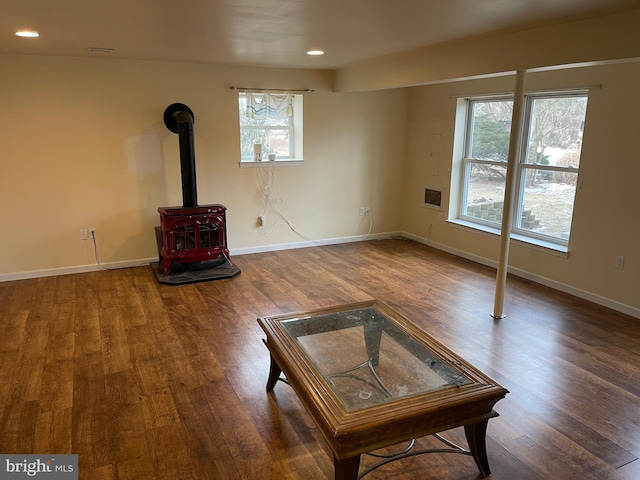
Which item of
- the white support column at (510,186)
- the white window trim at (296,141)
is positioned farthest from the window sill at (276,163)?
the white support column at (510,186)

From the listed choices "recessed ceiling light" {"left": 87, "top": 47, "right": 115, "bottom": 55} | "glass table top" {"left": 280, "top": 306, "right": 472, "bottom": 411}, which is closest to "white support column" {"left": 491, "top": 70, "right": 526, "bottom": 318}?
"glass table top" {"left": 280, "top": 306, "right": 472, "bottom": 411}

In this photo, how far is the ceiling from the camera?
8.18 feet

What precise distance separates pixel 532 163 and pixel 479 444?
3.42m

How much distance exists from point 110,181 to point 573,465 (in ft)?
15.2

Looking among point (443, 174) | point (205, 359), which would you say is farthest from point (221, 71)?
point (205, 359)

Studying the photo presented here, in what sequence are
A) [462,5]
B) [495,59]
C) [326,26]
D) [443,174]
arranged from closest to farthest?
1. [462,5]
2. [326,26]
3. [495,59]
4. [443,174]

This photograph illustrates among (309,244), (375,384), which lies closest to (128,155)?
(309,244)

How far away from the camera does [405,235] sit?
6508 millimetres

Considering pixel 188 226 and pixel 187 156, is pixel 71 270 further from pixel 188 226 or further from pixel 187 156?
pixel 187 156

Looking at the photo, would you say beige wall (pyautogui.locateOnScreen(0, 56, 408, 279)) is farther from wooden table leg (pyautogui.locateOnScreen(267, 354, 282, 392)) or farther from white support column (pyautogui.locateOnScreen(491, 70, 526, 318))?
wooden table leg (pyautogui.locateOnScreen(267, 354, 282, 392))

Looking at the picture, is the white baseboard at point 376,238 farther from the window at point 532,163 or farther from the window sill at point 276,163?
the window sill at point 276,163

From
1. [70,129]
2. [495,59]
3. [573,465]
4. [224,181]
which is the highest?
[495,59]

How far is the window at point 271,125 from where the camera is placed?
538cm

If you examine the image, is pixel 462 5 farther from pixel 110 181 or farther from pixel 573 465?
pixel 110 181
